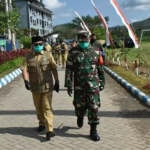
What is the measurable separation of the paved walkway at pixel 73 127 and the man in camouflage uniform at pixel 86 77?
1.20 feet

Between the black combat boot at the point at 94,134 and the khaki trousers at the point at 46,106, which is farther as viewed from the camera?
the khaki trousers at the point at 46,106

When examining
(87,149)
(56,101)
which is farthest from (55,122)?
(56,101)

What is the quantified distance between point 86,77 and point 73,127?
1234 millimetres

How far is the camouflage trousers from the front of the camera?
533 cm

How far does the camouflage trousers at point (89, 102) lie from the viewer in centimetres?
533

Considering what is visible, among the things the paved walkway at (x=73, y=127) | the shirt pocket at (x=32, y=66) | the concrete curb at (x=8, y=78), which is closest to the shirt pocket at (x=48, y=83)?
the shirt pocket at (x=32, y=66)

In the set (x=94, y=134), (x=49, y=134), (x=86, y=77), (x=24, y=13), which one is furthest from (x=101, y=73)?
(x=24, y=13)

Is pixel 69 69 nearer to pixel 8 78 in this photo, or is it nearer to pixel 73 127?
pixel 73 127

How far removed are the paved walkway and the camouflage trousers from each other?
0.37 metres

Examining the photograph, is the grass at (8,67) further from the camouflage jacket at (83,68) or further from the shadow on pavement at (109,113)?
the camouflage jacket at (83,68)

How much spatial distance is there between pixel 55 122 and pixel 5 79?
7.37m

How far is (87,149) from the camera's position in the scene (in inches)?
193

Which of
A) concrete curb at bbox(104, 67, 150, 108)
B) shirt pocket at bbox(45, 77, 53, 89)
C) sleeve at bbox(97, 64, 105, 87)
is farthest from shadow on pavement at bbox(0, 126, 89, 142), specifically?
concrete curb at bbox(104, 67, 150, 108)

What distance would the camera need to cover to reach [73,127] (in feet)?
20.1
